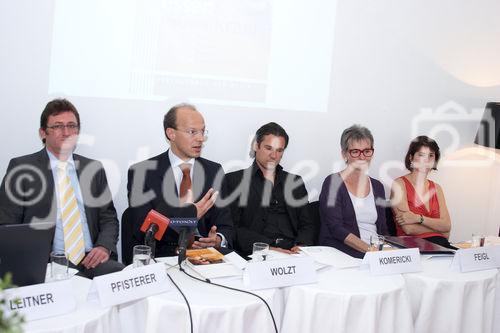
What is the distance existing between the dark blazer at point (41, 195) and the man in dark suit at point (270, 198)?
0.79 m

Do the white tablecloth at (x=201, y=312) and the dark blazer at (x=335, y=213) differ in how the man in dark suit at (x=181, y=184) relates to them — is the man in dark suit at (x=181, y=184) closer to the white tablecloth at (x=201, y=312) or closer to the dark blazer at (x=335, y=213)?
the dark blazer at (x=335, y=213)

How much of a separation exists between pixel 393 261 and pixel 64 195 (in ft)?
5.79

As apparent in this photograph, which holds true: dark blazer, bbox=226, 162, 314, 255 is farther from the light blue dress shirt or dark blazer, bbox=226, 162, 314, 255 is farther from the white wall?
the light blue dress shirt

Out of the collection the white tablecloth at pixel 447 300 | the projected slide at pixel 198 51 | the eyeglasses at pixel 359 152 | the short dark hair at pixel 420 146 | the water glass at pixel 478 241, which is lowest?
the white tablecloth at pixel 447 300

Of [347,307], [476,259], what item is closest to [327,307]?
[347,307]

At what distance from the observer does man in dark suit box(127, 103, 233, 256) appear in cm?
296

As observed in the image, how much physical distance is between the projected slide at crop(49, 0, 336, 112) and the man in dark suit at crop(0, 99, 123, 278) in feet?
1.94

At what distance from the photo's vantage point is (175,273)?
2193 millimetres

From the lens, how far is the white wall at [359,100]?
331 centimetres

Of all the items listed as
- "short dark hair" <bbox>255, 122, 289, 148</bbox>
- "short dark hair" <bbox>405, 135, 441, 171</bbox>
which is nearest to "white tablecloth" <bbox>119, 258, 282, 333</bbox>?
"short dark hair" <bbox>255, 122, 289, 148</bbox>

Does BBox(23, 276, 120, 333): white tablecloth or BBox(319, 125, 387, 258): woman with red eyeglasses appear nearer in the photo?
BBox(23, 276, 120, 333): white tablecloth

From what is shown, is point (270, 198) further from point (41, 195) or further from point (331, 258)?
point (41, 195)

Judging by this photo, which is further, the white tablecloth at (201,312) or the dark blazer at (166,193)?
the dark blazer at (166,193)

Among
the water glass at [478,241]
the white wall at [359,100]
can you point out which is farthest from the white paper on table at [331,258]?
the white wall at [359,100]
